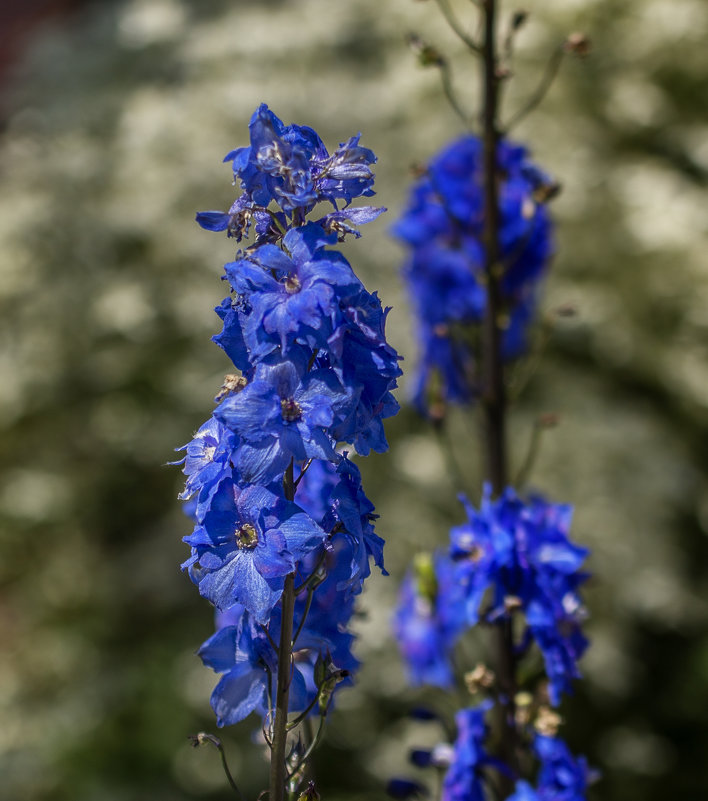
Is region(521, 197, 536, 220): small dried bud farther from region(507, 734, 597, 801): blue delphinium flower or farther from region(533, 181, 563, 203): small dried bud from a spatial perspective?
region(507, 734, 597, 801): blue delphinium flower

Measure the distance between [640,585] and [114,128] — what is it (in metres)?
3.51

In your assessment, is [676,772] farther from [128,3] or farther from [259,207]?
[128,3]

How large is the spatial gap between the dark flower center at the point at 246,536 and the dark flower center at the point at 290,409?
137 millimetres

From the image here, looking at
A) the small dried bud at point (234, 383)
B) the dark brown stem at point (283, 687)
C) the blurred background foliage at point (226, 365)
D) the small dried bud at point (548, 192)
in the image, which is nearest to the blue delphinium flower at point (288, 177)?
the small dried bud at point (234, 383)

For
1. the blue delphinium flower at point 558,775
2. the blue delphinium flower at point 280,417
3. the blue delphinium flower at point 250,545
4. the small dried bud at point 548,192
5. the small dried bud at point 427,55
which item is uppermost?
the small dried bud at point 427,55

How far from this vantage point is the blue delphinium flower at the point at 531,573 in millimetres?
1361

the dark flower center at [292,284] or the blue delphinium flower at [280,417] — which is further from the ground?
the dark flower center at [292,284]

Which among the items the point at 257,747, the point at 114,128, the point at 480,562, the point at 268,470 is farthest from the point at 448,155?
the point at 114,128

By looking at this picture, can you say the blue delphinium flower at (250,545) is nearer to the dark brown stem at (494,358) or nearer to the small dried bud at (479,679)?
the small dried bud at (479,679)

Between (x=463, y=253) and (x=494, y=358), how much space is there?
41 cm

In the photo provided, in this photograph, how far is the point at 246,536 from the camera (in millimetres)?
949

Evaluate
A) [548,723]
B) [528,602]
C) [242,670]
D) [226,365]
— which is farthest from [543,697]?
[226,365]

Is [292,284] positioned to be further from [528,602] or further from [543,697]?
[543,697]

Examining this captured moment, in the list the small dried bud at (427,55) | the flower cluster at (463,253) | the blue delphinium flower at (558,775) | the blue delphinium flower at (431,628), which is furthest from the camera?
the flower cluster at (463,253)
